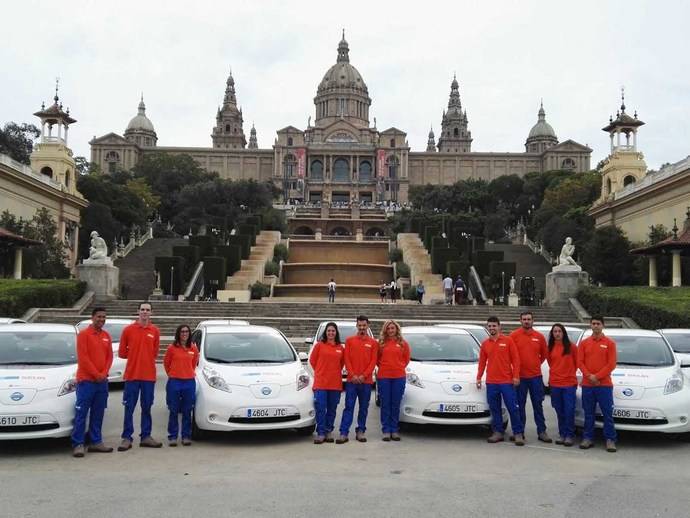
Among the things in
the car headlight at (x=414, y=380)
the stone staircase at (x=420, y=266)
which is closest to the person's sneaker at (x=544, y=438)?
the car headlight at (x=414, y=380)

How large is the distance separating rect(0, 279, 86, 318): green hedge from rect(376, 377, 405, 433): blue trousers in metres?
17.6

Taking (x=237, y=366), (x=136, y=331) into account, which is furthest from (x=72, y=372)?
(x=237, y=366)

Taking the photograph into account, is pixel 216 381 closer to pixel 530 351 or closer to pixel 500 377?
pixel 500 377

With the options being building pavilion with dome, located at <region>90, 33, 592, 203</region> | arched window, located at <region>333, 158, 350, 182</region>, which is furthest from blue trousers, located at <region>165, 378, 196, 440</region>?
arched window, located at <region>333, 158, 350, 182</region>

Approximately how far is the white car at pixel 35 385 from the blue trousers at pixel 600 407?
6.64 m

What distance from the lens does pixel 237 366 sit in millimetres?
10492

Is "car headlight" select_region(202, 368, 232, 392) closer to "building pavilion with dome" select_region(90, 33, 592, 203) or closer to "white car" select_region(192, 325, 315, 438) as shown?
Answer: "white car" select_region(192, 325, 315, 438)

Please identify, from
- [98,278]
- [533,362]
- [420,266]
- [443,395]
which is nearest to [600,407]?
[533,362]

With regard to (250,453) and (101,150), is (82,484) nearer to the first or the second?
(250,453)

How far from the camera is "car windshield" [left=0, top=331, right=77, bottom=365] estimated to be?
9.96m

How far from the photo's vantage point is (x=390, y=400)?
34.0 ft

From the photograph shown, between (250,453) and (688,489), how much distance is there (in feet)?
16.6

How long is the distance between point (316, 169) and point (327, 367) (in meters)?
133

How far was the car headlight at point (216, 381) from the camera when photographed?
9.95m
